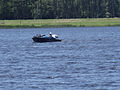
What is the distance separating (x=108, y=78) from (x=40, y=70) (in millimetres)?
8618

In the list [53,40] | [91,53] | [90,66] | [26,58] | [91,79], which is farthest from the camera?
[53,40]

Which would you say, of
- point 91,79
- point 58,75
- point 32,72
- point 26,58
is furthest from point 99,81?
point 26,58

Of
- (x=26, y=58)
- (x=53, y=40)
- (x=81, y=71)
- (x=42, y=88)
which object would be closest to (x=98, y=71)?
Result: (x=81, y=71)

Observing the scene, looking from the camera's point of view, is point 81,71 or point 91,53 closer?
point 81,71

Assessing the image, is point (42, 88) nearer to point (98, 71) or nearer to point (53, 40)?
point (98, 71)

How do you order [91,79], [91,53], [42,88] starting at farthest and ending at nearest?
[91,53] → [91,79] → [42,88]

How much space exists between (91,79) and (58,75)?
3.62 meters

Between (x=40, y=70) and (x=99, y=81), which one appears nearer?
(x=99, y=81)

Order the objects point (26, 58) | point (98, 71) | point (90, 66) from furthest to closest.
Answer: point (26, 58) < point (90, 66) < point (98, 71)

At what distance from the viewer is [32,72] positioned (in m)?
56.2

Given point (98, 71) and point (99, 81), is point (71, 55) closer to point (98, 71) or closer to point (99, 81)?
point (98, 71)

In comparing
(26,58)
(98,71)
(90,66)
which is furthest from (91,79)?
(26,58)

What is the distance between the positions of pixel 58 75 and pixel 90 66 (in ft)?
23.7

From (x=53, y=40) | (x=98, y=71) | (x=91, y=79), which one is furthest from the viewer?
(x=53, y=40)
